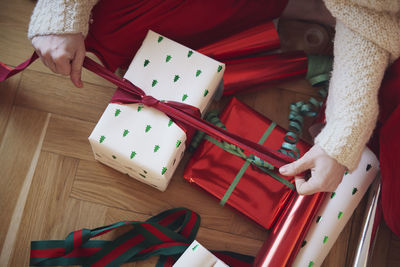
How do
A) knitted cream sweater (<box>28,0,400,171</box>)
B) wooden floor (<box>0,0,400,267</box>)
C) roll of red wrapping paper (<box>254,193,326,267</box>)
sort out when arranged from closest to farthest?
knitted cream sweater (<box>28,0,400,171</box>), roll of red wrapping paper (<box>254,193,326,267</box>), wooden floor (<box>0,0,400,267</box>)

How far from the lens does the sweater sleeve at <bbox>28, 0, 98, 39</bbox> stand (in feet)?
2.12

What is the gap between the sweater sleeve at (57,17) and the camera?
0.65m

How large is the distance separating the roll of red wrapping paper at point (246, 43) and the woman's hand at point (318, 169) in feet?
1.22

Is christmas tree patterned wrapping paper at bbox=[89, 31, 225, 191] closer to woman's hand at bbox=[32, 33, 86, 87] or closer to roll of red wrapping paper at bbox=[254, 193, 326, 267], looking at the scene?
woman's hand at bbox=[32, 33, 86, 87]

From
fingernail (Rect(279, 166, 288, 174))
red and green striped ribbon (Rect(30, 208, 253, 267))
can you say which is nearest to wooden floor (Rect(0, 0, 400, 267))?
red and green striped ribbon (Rect(30, 208, 253, 267))

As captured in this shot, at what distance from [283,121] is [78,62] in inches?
22.5

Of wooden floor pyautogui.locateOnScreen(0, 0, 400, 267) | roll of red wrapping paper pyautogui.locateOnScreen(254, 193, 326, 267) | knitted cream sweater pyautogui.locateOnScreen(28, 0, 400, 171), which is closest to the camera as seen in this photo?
knitted cream sweater pyautogui.locateOnScreen(28, 0, 400, 171)

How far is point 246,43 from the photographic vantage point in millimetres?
899

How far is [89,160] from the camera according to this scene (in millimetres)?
905

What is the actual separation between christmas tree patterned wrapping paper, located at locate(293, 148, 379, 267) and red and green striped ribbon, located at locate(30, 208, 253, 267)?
0.52 ft

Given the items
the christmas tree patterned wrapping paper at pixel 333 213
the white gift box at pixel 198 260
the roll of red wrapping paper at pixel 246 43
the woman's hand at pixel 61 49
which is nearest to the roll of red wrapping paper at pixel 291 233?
the christmas tree patterned wrapping paper at pixel 333 213

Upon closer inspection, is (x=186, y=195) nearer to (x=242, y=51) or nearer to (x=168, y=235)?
(x=168, y=235)

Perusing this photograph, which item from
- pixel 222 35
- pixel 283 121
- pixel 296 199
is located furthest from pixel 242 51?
pixel 296 199

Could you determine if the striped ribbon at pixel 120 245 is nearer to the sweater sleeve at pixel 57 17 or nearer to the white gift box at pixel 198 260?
the white gift box at pixel 198 260
